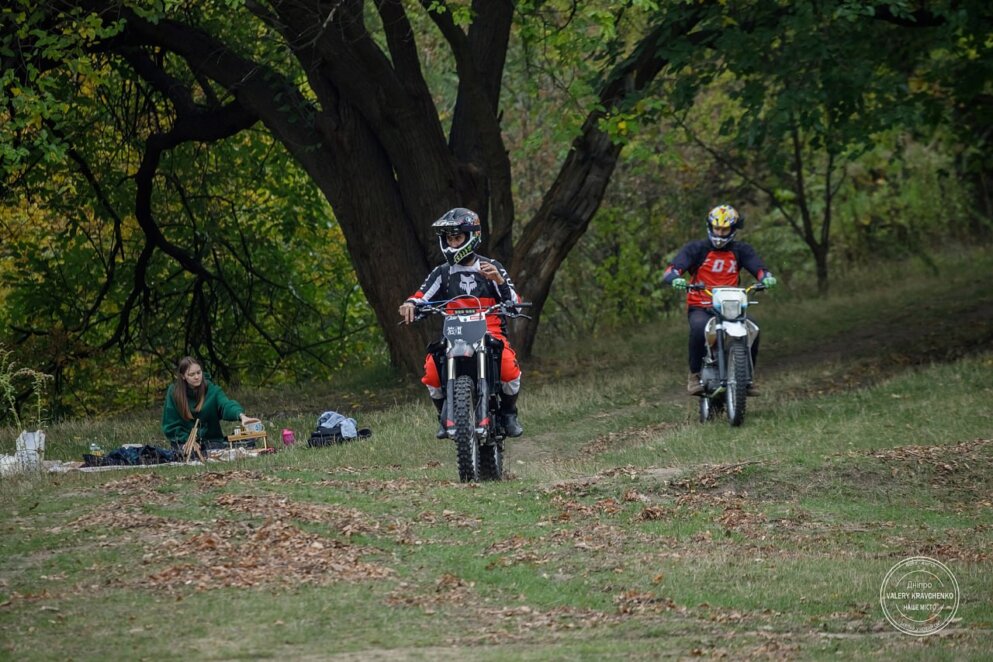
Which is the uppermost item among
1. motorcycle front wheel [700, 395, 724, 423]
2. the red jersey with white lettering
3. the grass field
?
the red jersey with white lettering

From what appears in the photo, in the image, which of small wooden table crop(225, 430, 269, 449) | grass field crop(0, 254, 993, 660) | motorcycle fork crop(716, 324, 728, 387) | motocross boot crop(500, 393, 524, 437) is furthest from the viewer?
motorcycle fork crop(716, 324, 728, 387)

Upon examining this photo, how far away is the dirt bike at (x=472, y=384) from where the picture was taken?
36.4 ft

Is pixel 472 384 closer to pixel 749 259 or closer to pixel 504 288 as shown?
pixel 504 288

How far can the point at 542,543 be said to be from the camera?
29.6 ft

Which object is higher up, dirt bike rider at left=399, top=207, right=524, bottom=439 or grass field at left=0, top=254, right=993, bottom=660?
dirt bike rider at left=399, top=207, right=524, bottom=439

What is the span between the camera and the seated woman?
1384 centimetres

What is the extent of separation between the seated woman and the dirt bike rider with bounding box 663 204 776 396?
433cm

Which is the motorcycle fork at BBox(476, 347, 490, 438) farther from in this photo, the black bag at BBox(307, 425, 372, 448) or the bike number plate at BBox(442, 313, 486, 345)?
the black bag at BBox(307, 425, 372, 448)

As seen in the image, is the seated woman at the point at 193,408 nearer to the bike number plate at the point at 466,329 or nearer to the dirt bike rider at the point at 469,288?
the dirt bike rider at the point at 469,288

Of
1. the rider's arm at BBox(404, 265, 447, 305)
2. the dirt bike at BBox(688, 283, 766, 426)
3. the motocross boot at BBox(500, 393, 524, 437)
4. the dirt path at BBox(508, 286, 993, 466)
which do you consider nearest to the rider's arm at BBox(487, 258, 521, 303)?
the rider's arm at BBox(404, 265, 447, 305)

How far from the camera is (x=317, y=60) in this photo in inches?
706

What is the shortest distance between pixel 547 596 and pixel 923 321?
14711 mm

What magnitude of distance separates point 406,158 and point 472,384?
306 inches

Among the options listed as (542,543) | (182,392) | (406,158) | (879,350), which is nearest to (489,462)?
(542,543)
